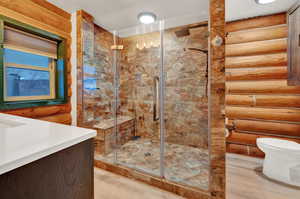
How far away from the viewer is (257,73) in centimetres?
241

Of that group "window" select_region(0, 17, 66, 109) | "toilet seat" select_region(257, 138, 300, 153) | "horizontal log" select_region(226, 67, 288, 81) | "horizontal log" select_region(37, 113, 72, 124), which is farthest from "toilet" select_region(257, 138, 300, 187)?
"window" select_region(0, 17, 66, 109)

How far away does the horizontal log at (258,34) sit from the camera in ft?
7.47

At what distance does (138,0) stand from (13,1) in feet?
4.86

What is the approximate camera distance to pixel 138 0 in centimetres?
192

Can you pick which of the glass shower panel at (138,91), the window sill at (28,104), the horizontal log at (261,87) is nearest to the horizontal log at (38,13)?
the glass shower panel at (138,91)

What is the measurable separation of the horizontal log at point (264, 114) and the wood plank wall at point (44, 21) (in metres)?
2.88

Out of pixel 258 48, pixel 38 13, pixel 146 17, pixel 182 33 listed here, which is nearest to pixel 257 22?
pixel 258 48

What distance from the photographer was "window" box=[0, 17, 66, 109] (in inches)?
66.8

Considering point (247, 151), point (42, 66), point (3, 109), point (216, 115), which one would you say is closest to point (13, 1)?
point (42, 66)

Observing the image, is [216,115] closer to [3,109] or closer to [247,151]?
[247,151]

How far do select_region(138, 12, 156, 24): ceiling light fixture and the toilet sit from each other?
2.41 meters

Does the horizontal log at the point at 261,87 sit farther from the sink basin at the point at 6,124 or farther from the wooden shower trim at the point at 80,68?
the sink basin at the point at 6,124

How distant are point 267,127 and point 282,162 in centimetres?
79

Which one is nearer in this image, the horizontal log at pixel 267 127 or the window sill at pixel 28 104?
the window sill at pixel 28 104
